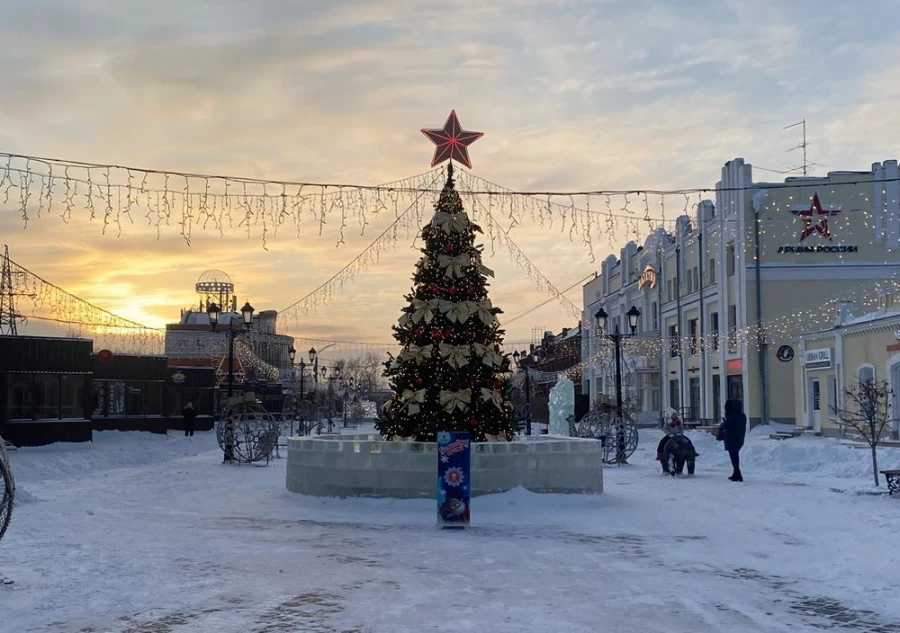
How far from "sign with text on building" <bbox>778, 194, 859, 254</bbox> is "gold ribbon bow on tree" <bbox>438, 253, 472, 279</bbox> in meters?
29.3

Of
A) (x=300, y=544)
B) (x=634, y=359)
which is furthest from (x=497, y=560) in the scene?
(x=634, y=359)

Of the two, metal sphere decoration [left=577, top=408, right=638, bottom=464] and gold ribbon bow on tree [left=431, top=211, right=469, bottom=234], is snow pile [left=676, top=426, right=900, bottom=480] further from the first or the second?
gold ribbon bow on tree [left=431, top=211, right=469, bottom=234]

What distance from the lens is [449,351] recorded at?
1684 cm

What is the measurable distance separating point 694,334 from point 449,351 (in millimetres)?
36650

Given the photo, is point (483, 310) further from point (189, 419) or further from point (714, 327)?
point (714, 327)

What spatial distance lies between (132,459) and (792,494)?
800 inches

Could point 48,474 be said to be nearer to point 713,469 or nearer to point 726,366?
point 713,469

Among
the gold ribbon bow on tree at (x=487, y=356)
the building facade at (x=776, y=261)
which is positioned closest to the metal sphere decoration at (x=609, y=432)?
the gold ribbon bow on tree at (x=487, y=356)

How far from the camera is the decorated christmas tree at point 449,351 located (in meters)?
16.9

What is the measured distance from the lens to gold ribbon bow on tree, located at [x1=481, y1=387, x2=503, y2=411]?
17.0 meters

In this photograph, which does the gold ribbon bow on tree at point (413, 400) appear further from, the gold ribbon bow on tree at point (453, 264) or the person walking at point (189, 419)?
→ the person walking at point (189, 419)

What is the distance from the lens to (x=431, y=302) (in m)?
17.2

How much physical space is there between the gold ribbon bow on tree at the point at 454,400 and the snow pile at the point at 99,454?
7338 millimetres

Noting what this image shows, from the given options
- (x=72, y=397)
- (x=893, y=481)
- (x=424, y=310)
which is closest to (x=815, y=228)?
(x=893, y=481)
